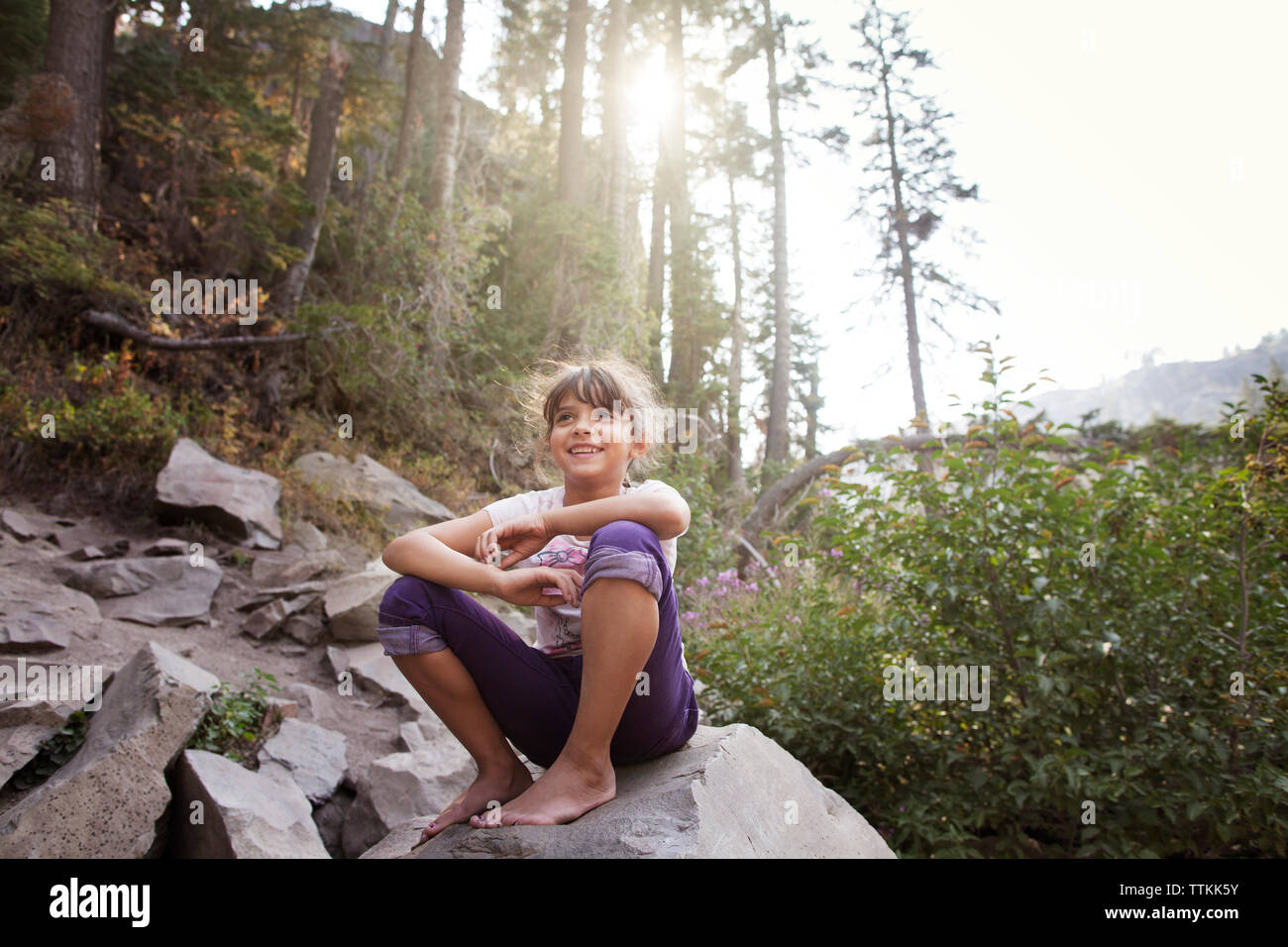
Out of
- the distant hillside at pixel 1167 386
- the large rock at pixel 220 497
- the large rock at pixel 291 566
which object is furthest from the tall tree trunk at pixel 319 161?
the distant hillside at pixel 1167 386

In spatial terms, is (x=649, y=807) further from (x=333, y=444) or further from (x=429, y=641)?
(x=333, y=444)

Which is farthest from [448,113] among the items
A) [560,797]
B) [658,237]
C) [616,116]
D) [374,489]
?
[560,797]

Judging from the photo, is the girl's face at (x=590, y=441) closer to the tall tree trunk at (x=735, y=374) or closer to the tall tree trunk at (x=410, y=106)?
the tall tree trunk at (x=410, y=106)

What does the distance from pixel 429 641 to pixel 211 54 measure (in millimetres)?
11074

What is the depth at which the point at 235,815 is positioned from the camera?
285 centimetres

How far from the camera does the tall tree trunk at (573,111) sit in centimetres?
1112

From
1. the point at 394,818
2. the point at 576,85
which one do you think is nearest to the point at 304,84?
the point at 576,85

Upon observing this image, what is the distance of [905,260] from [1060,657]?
41.0ft

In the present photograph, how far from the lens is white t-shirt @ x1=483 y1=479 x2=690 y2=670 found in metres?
2.27

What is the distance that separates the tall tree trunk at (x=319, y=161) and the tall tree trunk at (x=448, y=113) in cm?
124

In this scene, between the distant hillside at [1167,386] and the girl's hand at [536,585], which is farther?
the distant hillside at [1167,386]

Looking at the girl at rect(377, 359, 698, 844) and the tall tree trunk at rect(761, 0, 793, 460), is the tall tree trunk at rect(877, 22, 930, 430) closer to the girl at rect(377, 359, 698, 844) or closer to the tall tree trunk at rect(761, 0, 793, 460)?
the tall tree trunk at rect(761, 0, 793, 460)

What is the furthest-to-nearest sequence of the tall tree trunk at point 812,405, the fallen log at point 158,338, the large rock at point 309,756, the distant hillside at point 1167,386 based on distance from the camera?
the distant hillside at point 1167,386
the tall tree trunk at point 812,405
the fallen log at point 158,338
the large rock at point 309,756

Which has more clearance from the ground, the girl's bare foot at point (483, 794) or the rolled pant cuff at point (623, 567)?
the rolled pant cuff at point (623, 567)
